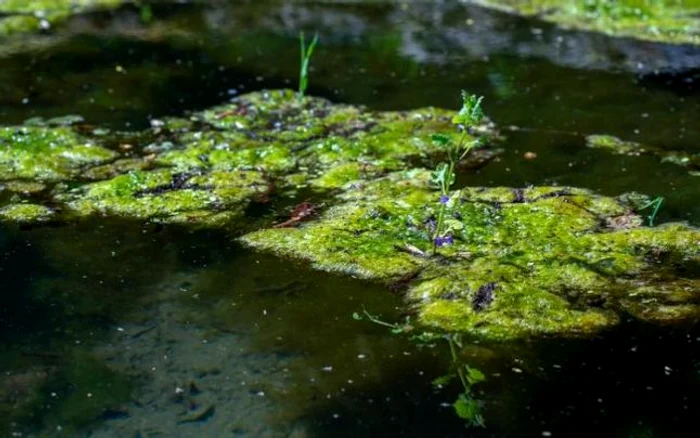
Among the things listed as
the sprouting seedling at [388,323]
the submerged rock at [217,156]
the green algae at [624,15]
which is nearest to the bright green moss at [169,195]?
the submerged rock at [217,156]

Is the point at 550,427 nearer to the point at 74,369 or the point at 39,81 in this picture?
the point at 74,369

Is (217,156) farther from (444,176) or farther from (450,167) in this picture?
(450,167)

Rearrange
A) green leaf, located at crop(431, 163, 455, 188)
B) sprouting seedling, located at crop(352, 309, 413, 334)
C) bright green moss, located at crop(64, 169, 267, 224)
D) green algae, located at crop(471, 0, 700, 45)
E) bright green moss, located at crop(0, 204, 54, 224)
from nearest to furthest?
sprouting seedling, located at crop(352, 309, 413, 334)
green leaf, located at crop(431, 163, 455, 188)
bright green moss, located at crop(0, 204, 54, 224)
bright green moss, located at crop(64, 169, 267, 224)
green algae, located at crop(471, 0, 700, 45)

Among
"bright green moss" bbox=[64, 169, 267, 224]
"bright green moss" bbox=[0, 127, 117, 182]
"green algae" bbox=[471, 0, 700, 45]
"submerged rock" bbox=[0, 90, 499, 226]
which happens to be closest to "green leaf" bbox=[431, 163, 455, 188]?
"submerged rock" bbox=[0, 90, 499, 226]

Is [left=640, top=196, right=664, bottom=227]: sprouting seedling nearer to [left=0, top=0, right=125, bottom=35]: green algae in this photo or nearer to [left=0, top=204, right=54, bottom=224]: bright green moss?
[left=0, top=204, right=54, bottom=224]: bright green moss

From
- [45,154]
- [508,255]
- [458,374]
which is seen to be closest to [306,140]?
[45,154]

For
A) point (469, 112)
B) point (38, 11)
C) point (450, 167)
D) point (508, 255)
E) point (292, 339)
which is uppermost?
point (469, 112)
